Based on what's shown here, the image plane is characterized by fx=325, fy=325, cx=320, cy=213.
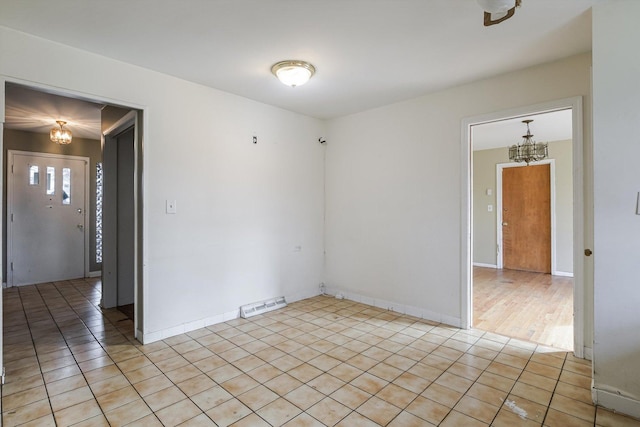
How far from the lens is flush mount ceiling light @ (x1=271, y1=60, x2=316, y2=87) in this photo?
2.70m

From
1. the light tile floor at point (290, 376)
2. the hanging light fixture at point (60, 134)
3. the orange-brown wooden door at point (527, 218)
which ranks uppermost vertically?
the hanging light fixture at point (60, 134)

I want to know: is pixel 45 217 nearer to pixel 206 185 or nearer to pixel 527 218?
pixel 206 185

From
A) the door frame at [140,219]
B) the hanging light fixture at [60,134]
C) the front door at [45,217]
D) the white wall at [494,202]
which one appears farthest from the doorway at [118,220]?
the white wall at [494,202]

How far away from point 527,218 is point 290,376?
5795mm

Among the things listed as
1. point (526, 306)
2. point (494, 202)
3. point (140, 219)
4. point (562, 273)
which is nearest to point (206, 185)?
point (140, 219)

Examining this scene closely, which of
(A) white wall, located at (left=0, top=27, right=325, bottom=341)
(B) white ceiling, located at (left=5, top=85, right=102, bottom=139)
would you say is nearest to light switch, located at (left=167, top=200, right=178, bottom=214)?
(A) white wall, located at (left=0, top=27, right=325, bottom=341)

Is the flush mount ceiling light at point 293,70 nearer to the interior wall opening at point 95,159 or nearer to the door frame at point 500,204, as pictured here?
the interior wall opening at point 95,159

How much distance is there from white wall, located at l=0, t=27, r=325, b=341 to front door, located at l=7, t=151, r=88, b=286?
366cm

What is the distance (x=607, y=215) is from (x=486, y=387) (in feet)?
4.41

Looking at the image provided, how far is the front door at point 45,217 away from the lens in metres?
5.00

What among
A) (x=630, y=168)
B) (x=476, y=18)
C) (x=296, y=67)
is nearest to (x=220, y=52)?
(x=296, y=67)

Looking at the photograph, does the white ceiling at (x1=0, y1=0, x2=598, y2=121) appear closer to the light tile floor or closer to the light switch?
the light switch

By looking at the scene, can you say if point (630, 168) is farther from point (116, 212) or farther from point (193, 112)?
point (116, 212)

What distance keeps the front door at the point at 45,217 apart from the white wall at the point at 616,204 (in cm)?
684
